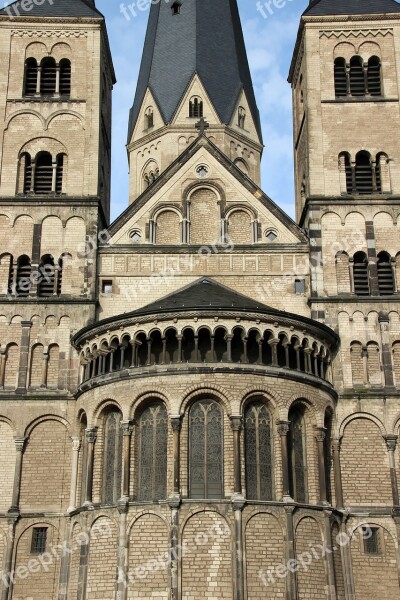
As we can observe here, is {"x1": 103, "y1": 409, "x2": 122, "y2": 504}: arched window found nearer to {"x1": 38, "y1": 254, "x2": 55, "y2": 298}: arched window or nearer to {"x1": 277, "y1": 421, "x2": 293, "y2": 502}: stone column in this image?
{"x1": 277, "y1": 421, "x2": 293, "y2": 502}: stone column

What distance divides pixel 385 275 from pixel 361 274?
849mm

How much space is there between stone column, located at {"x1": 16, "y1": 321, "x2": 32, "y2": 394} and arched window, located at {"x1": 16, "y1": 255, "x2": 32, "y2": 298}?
1265mm

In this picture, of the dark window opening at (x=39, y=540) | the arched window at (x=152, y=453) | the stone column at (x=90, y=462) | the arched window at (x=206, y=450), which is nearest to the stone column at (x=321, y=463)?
the arched window at (x=206, y=450)

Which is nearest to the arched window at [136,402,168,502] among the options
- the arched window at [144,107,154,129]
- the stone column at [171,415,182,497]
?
the stone column at [171,415,182,497]

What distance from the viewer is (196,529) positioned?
24562 mm

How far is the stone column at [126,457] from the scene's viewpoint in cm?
2541

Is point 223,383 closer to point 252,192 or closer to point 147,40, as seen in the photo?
point 252,192

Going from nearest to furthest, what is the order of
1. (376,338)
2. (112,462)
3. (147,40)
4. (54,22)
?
1. (112,462)
2. (376,338)
3. (54,22)
4. (147,40)

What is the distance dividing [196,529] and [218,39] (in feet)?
94.1

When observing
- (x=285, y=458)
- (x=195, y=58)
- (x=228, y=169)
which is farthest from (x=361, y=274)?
(x=195, y=58)

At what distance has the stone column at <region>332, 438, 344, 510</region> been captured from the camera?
2758 cm

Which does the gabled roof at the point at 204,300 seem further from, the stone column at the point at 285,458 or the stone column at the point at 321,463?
the stone column at the point at 321,463

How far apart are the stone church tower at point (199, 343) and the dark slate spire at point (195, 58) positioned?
571cm

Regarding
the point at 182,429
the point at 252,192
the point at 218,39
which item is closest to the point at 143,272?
the point at 252,192
